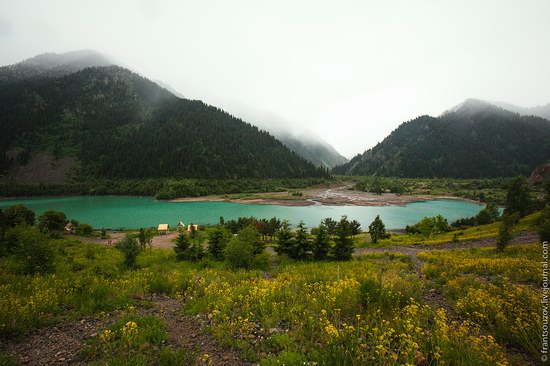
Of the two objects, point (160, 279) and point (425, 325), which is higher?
point (425, 325)

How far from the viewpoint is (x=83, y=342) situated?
747cm

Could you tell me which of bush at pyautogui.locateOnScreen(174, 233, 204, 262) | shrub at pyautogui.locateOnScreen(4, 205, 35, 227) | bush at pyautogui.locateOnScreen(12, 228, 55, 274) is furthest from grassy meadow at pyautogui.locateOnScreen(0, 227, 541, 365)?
shrub at pyautogui.locateOnScreen(4, 205, 35, 227)

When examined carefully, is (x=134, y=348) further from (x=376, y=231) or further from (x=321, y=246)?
(x=376, y=231)

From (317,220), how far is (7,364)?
3095 inches

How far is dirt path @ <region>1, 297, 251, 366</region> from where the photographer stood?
6.64 metres

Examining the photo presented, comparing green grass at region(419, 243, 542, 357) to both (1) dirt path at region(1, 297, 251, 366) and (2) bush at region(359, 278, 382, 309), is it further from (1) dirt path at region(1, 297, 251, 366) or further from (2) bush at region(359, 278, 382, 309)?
(1) dirt path at region(1, 297, 251, 366)

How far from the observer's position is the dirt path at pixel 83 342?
6.64m

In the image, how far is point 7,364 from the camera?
20.0ft

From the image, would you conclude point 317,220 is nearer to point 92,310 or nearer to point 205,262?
point 205,262

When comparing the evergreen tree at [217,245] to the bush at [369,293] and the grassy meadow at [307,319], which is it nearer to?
the grassy meadow at [307,319]

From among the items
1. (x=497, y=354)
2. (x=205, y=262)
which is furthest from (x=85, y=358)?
(x=205, y=262)

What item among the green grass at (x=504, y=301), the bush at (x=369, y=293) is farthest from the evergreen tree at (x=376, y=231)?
the bush at (x=369, y=293)

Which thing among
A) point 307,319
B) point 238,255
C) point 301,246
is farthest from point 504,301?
point 301,246

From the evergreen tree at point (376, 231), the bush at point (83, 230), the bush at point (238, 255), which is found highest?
the bush at point (238, 255)
